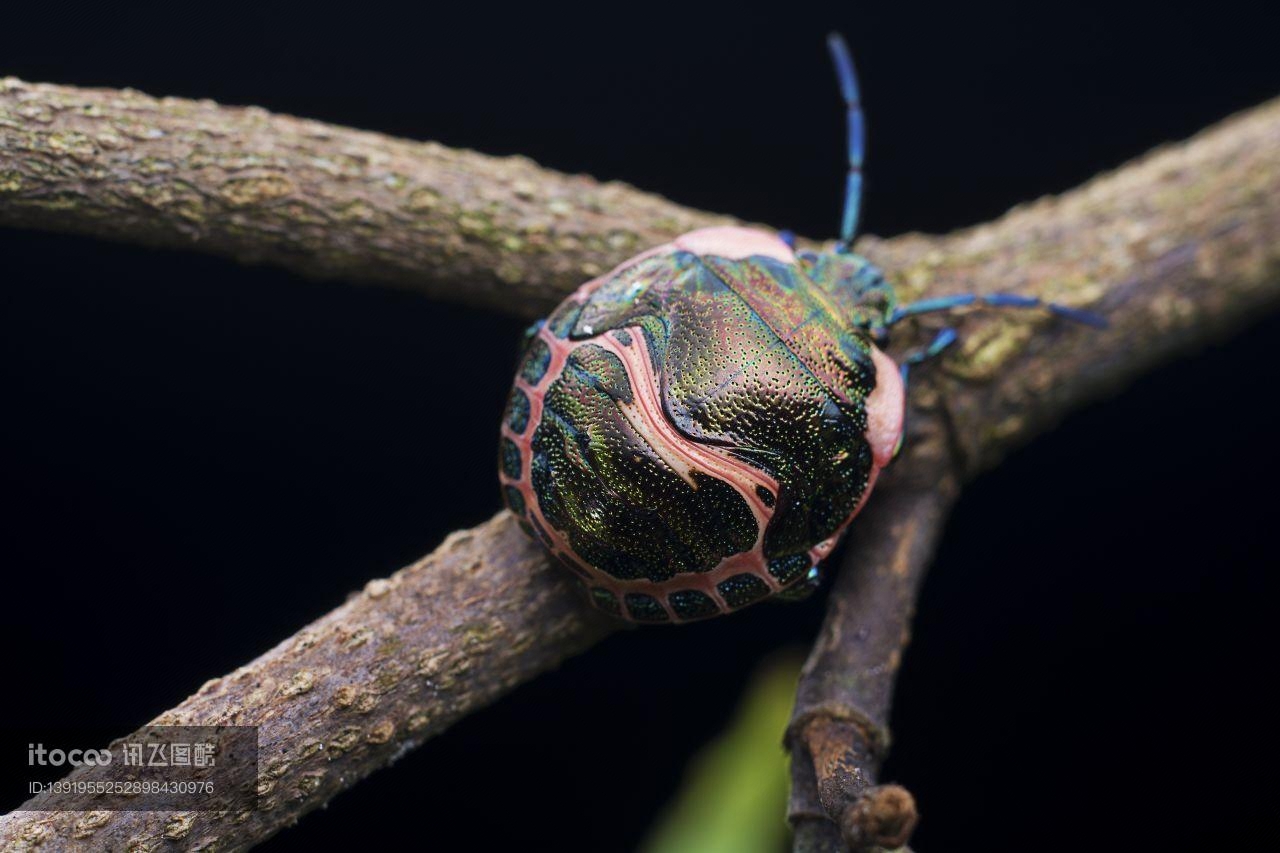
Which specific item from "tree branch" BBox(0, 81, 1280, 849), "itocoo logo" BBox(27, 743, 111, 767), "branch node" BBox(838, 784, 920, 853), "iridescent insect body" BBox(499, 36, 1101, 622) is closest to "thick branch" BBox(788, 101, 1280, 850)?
"tree branch" BBox(0, 81, 1280, 849)

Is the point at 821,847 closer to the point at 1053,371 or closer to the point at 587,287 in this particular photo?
the point at 587,287

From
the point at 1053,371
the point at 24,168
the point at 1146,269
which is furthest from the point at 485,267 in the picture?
the point at 1146,269

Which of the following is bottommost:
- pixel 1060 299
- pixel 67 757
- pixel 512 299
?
pixel 67 757

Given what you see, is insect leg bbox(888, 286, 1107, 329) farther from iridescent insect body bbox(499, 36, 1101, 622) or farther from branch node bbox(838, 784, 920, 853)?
branch node bbox(838, 784, 920, 853)

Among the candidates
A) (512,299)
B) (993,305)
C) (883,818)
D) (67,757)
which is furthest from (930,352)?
(67,757)

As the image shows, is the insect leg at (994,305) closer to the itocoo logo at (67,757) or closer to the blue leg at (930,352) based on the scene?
the blue leg at (930,352)

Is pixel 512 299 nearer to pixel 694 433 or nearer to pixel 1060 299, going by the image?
pixel 694 433

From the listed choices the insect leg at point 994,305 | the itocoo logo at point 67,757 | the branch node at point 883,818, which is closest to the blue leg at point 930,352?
the insect leg at point 994,305
